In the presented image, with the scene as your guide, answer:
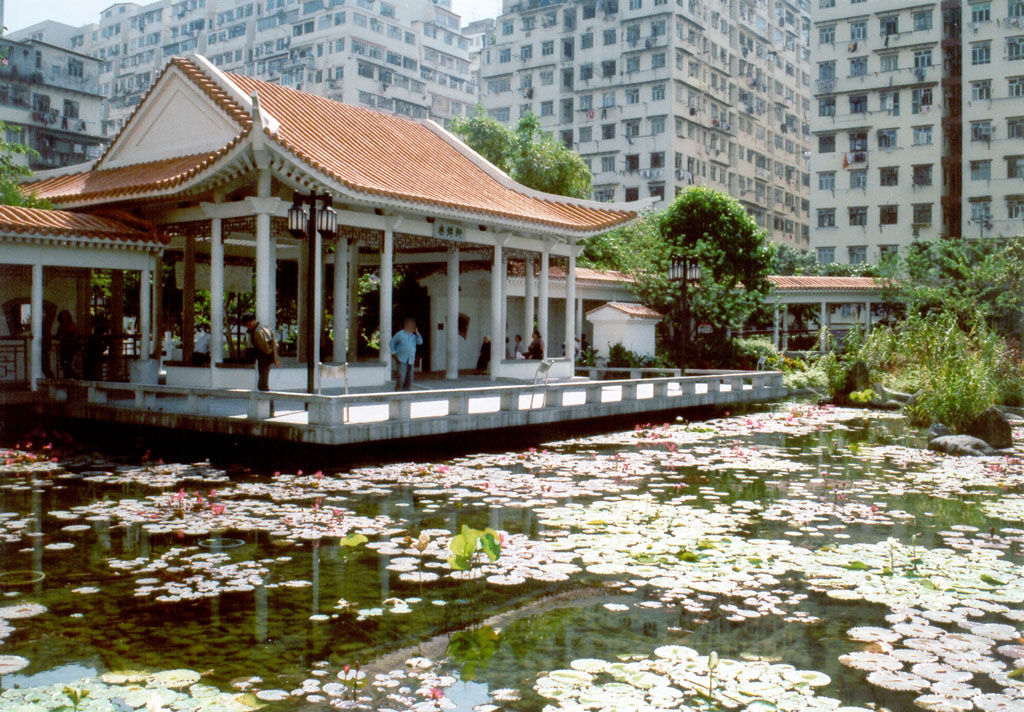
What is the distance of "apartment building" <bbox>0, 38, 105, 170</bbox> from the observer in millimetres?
53625

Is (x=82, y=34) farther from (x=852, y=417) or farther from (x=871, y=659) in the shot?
(x=871, y=659)

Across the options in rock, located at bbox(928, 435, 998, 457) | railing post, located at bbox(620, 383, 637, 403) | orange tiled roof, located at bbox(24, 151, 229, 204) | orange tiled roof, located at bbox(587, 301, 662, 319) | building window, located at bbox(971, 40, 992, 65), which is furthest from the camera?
building window, located at bbox(971, 40, 992, 65)

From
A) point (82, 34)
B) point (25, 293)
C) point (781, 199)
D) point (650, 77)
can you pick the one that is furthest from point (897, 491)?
point (82, 34)

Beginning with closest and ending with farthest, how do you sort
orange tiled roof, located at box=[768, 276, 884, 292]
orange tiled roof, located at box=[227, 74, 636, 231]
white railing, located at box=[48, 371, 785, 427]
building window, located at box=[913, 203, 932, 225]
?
white railing, located at box=[48, 371, 785, 427]
orange tiled roof, located at box=[227, 74, 636, 231]
orange tiled roof, located at box=[768, 276, 884, 292]
building window, located at box=[913, 203, 932, 225]

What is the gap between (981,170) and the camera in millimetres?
50562

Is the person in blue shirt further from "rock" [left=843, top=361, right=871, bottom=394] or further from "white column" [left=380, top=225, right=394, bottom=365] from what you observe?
"rock" [left=843, top=361, right=871, bottom=394]

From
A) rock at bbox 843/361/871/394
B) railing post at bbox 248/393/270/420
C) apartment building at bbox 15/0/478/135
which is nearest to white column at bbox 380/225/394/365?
railing post at bbox 248/393/270/420

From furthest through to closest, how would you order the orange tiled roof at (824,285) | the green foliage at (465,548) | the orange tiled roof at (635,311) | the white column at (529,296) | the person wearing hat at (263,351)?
the orange tiled roof at (824,285)
the orange tiled roof at (635,311)
the white column at (529,296)
the person wearing hat at (263,351)
the green foliage at (465,548)

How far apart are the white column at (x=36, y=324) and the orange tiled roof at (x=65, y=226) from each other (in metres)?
0.70

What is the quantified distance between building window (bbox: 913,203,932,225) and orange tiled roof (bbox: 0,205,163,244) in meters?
45.6

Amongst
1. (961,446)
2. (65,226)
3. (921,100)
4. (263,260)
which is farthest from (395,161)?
(921,100)

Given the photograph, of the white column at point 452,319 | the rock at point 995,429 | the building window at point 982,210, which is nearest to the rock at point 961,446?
the rock at point 995,429

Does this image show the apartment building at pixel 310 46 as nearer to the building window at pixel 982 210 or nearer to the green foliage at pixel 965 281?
the building window at pixel 982 210

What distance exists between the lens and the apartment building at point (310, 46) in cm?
7294
